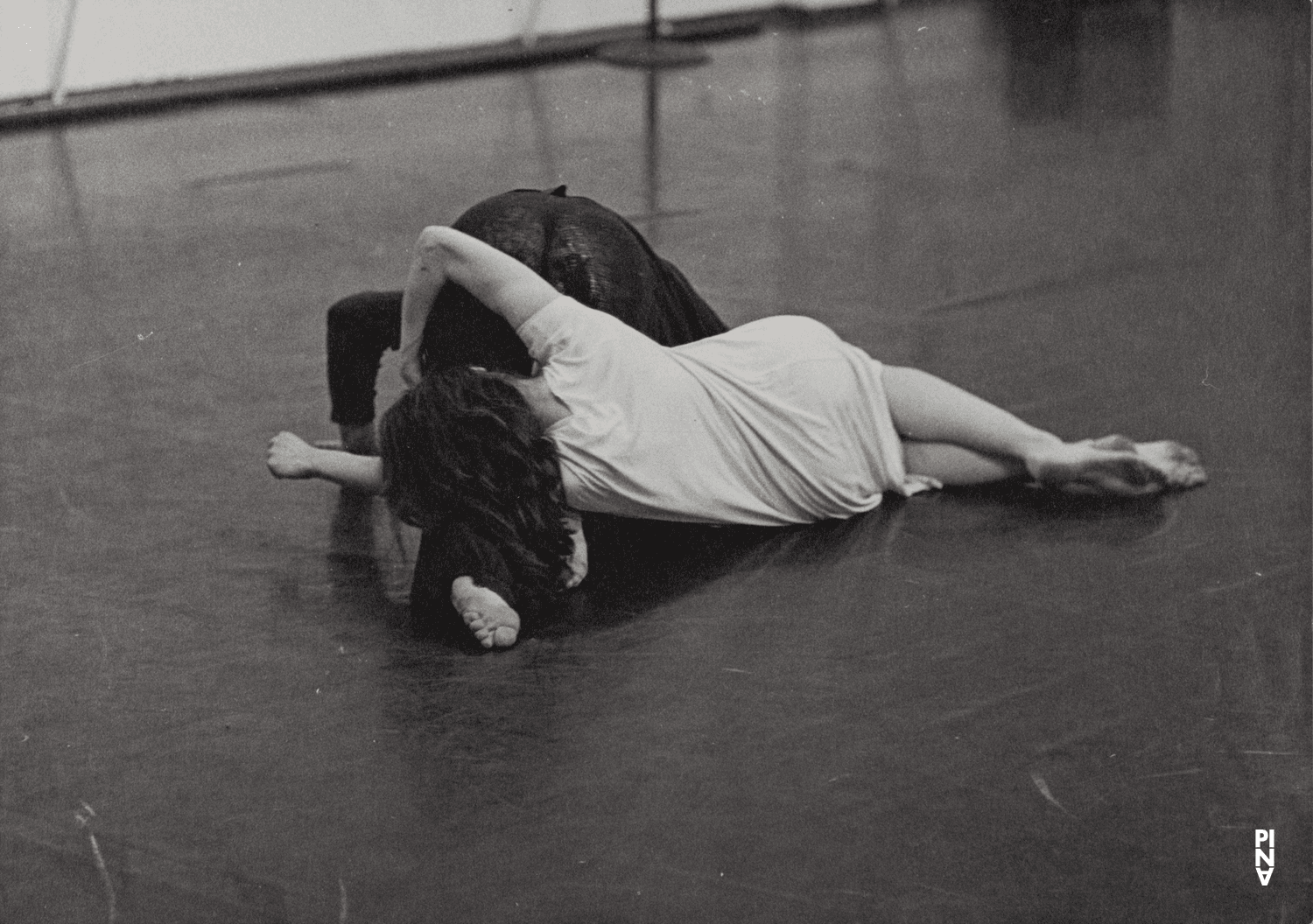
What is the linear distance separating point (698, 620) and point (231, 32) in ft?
15.2

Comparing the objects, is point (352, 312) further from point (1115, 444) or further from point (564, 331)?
point (1115, 444)

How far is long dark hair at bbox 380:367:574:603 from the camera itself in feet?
10.9

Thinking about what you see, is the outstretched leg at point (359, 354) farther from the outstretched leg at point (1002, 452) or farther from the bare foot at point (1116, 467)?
the bare foot at point (1116, 467)

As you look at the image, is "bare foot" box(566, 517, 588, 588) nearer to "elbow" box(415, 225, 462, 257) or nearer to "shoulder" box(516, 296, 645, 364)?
"shoulder" box(516, 296, 645, 364)

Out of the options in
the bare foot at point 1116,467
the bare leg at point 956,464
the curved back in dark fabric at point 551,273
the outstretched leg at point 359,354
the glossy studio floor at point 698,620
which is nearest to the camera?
the glossy studio floor at point 698,620

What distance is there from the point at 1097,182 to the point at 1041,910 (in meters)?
3.82

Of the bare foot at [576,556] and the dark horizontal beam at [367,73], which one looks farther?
the dark horizontal beam at [367,73]

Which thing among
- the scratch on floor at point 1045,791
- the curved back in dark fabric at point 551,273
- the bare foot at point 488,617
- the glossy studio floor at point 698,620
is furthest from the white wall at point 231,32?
the scratch on floor at point 1045,791

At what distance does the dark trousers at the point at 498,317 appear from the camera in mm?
3326

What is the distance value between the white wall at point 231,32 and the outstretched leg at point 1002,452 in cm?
411

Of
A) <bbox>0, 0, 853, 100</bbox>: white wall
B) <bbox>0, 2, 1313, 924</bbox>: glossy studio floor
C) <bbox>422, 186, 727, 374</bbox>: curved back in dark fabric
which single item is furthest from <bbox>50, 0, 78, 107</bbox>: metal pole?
<bbox>422, 186, 727, 374</bbox>: curved back in dark fabric

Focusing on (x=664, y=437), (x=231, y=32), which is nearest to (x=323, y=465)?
(x=664, y=437)

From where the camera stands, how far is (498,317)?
3598mm

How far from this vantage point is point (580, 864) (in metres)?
2.66
